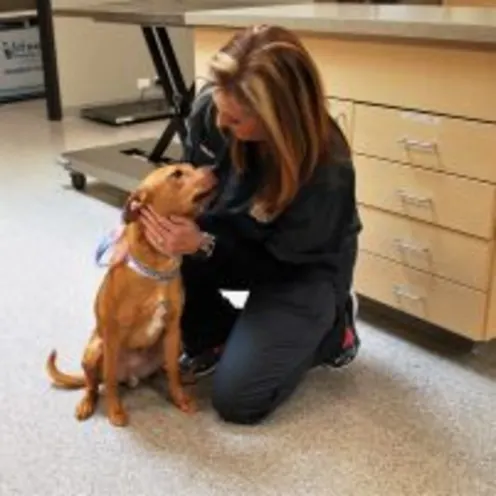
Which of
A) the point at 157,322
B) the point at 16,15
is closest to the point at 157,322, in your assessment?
the point at 157,322

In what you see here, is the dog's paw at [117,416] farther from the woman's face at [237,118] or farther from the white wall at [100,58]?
the white wall at [100,58]

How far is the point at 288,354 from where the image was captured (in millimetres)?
1728

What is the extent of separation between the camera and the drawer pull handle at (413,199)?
6.22ft

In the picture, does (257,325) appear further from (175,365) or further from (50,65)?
(50,65)

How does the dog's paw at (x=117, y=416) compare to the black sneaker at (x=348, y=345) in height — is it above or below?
below

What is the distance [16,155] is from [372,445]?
301cm

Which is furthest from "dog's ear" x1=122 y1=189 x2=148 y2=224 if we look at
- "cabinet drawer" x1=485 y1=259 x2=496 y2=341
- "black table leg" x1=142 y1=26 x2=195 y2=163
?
"black table leg" x1=142 y1=26 x2=195 y2=163

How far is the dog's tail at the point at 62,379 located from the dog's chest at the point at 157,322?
0.24 m

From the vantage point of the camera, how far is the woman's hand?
63.1 inches

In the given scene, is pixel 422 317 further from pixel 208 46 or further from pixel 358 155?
pixel 208 46

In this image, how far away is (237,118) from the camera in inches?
60.9

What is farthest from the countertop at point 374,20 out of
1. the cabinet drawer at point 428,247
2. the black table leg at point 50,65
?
the black table leg at point 50,65

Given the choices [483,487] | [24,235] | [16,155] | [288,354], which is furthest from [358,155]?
[16,155]

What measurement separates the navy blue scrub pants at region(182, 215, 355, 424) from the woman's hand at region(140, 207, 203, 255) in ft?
0.89
